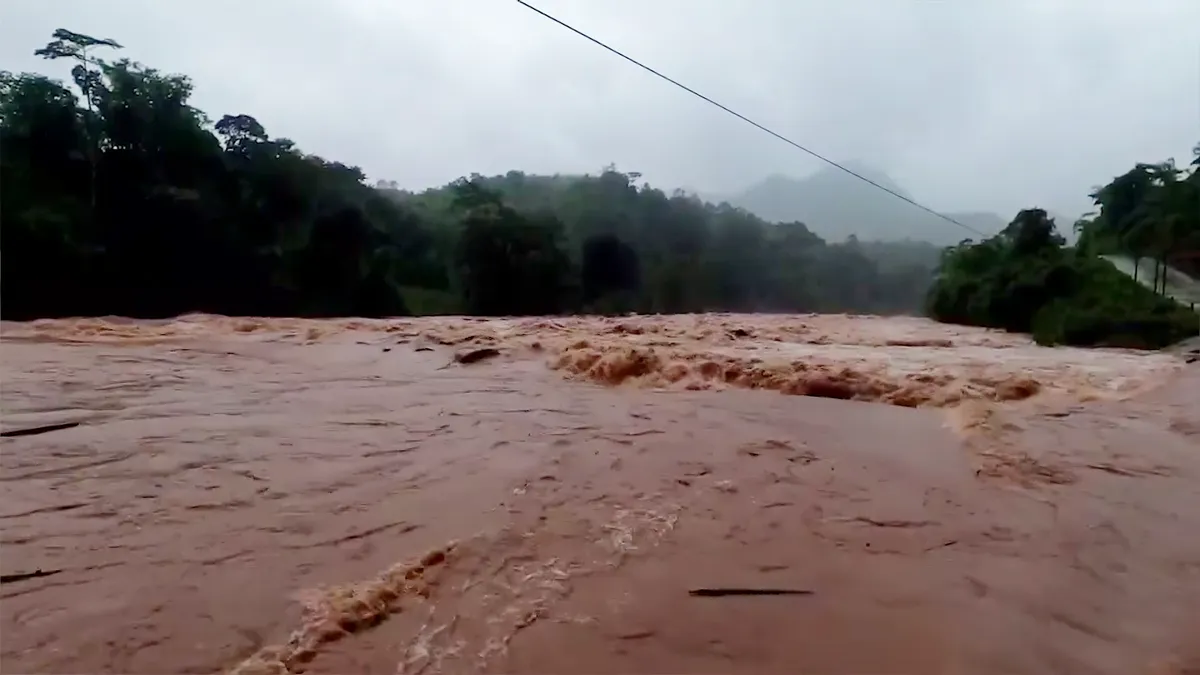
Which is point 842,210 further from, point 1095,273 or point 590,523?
point 590,523

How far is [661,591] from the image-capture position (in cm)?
259

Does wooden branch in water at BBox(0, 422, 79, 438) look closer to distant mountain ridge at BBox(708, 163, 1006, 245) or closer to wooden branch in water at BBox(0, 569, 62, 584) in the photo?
wooden branch in water at BBox(0, 569, 62, 584)

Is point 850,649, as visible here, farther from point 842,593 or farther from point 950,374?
point 950,374

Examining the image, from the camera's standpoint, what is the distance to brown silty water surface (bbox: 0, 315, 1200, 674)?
7.38 ft

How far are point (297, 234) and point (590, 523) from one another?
995 cm

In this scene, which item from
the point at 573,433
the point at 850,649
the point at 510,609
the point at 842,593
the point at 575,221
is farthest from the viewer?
the point at 575,221

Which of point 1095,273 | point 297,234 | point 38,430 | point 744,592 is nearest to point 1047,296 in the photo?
point 1095,273

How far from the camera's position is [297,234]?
1189cm

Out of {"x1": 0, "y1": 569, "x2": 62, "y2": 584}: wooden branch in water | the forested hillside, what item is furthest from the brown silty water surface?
the forested hillside

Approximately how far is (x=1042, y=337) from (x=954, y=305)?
4.75 metres

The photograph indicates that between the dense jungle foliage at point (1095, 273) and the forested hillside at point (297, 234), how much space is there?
3104mm

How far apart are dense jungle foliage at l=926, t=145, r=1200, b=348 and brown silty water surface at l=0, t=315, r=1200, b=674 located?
565cm

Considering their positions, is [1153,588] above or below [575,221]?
below

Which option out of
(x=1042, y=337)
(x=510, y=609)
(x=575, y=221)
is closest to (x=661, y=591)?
(x=510, y=609)
